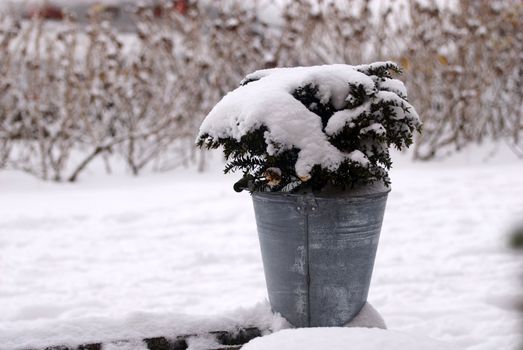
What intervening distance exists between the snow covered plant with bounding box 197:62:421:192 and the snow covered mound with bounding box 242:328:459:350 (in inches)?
24.3

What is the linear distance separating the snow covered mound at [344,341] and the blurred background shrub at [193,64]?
4134mm

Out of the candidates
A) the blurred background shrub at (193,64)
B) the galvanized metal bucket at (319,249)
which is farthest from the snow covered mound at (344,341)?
the blurred background shrub at (193,64)

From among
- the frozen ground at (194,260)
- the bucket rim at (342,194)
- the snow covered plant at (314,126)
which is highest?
the snow covered plant at (314,126)

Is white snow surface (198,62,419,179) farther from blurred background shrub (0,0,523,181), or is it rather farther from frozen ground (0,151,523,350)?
blurred background shrub (0,0,523,181)

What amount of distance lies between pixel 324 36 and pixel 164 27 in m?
1.89

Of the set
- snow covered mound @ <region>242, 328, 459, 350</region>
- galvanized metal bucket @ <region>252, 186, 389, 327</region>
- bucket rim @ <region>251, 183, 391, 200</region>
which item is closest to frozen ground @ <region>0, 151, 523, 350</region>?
galvanized metal bucket @ <region>252, 186, 389, 327</region>

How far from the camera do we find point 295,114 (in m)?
2.23

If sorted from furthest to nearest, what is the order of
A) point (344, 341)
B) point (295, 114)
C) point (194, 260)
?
point (194, 260) < point (295, 114) < point (344, 341)

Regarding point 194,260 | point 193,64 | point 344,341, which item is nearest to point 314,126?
point 344,341

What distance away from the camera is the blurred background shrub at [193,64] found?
584cm

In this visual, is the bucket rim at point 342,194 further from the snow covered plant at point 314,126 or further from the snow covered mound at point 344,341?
the snow covered mound at point 344,341

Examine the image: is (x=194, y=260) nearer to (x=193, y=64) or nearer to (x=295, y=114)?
(x=295, y=114)

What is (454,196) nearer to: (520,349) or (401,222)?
(401,222)

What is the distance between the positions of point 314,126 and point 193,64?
413 cm
